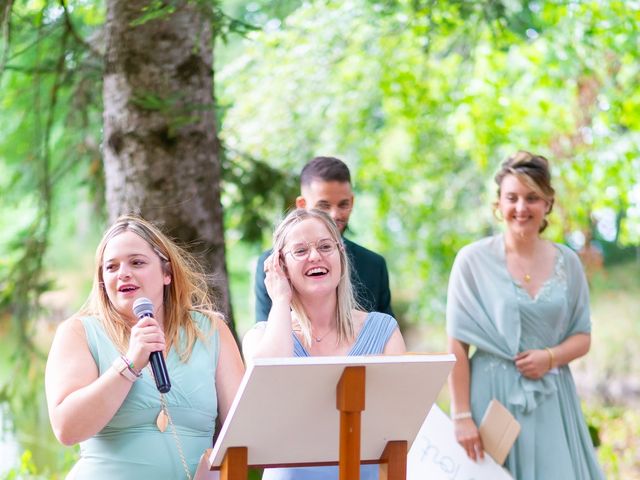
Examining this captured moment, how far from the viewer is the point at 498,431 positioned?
4.04 metres

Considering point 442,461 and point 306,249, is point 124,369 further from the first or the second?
point 442,461

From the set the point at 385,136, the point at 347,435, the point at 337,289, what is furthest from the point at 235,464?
the point at 385,136

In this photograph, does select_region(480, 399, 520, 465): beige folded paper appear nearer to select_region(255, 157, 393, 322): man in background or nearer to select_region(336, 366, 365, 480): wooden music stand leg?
select_region(255, 157, 393, 322): man in background

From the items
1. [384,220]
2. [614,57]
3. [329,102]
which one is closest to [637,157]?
[614,57]

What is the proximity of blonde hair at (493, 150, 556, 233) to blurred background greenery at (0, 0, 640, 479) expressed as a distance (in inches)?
50.8

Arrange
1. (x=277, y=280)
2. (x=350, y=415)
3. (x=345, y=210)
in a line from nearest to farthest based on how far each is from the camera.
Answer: (x=350, y=415), (x=277, y=280), (x=345, y=210)

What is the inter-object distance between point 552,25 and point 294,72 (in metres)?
3.11

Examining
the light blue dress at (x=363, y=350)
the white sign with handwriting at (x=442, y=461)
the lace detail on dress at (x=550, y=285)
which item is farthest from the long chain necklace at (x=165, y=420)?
the lace detail on dress at (x=550, y=285)

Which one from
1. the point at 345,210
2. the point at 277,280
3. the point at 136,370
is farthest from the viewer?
the point at 345,210

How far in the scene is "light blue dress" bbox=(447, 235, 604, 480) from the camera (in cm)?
413

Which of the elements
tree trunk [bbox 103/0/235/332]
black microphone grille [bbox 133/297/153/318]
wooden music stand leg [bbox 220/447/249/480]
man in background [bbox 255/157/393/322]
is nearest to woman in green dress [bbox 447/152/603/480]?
man in background [bbox 255/157/393/322]

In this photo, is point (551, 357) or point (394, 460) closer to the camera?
point (394, 460)

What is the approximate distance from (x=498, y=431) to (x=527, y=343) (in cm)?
40

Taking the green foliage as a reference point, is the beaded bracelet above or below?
below
